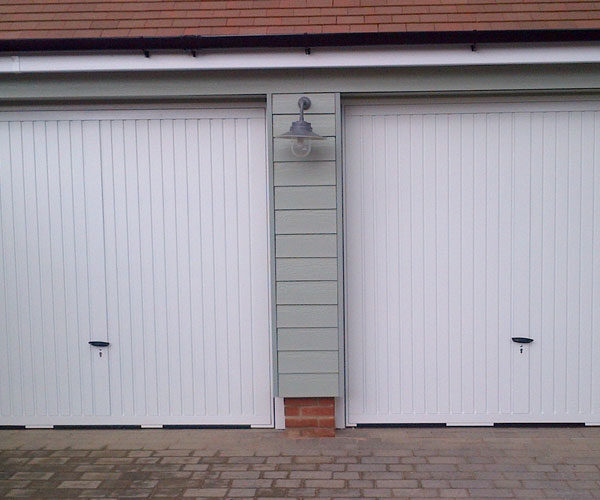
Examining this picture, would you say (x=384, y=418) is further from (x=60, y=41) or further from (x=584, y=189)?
(x=60, y=41)

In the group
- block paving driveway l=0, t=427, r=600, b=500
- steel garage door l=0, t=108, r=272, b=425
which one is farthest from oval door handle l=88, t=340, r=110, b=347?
block paving driveway l=0, t=427, r=600, b=500

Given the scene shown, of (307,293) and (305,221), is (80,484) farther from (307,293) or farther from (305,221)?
(305,221)

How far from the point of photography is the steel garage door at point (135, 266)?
Result: 5.16 metres

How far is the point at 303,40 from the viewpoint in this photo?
15.1 ft

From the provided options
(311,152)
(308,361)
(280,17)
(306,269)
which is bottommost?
(308,361)

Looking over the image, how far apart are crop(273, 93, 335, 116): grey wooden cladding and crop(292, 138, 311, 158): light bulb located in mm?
269

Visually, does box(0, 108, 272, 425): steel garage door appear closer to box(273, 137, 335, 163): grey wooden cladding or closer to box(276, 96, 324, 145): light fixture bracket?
box(273, 137, 335, 163): grey wooden cladding

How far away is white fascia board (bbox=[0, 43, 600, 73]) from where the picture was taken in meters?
4.63

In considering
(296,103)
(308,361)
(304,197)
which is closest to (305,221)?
(304,197)

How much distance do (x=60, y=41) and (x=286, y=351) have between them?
295 centimetres

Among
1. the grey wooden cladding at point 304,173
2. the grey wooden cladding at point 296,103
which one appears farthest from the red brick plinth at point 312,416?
the grey wooden cladding at point 296,103

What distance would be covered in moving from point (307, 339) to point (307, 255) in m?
0.68

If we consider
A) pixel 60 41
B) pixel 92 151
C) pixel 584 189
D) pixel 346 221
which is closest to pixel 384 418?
pixel 346 221

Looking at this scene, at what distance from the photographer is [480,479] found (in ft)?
13.9
